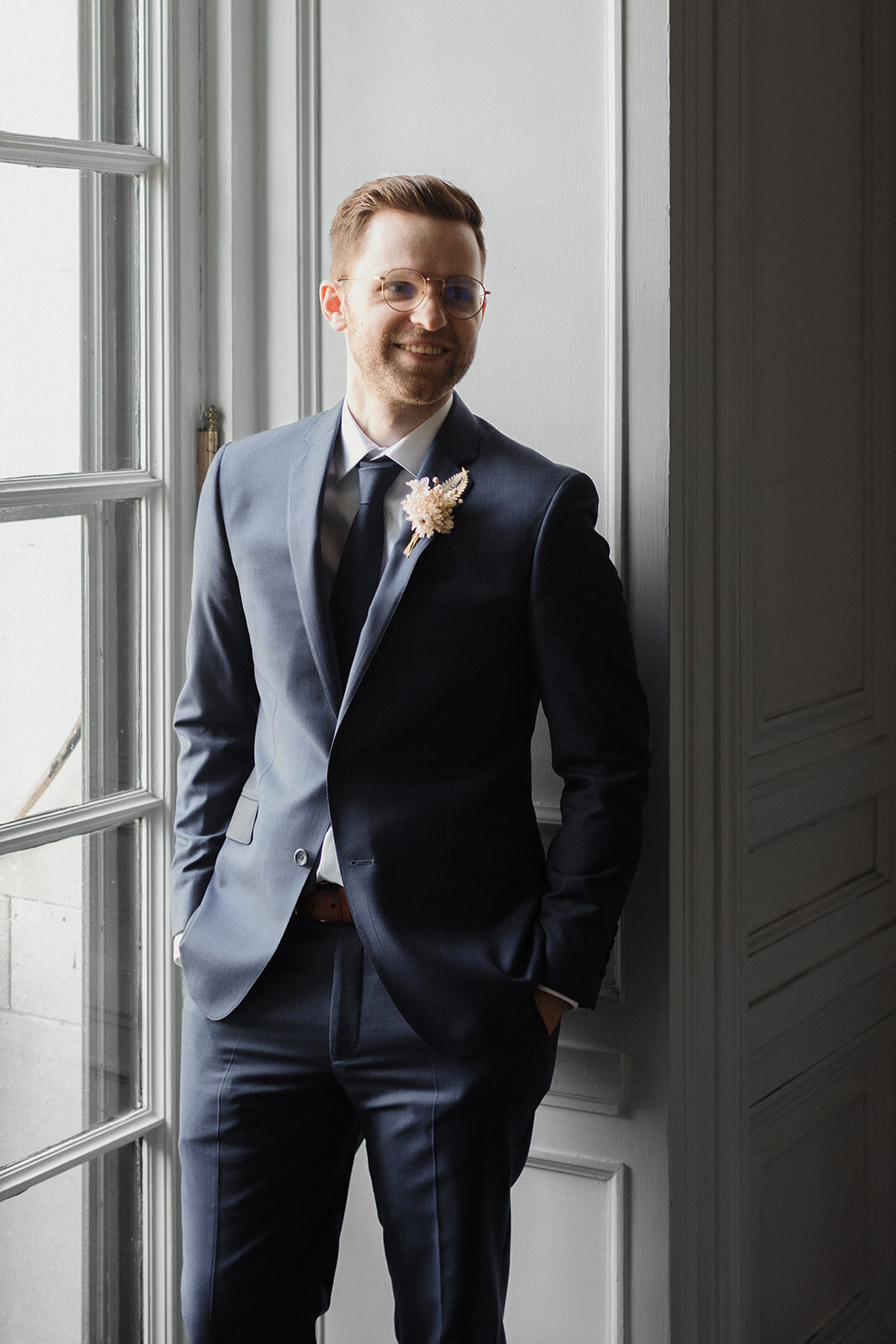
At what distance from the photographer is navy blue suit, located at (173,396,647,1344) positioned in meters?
1.69

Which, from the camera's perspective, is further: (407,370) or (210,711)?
(210,711)

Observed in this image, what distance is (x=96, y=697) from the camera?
2137mm

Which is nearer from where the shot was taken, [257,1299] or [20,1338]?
[257,1299]

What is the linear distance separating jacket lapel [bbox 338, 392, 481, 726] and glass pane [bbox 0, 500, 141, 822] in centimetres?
57

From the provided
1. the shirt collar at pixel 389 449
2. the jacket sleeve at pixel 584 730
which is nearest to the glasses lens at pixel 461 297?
the shirt collar at pixel 389 449

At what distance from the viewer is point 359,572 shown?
1739 millimetres

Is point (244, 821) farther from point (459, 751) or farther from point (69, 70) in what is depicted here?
point (69, 70)

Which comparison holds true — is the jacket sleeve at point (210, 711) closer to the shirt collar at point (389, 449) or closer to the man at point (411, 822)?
the man at point (411, 822)

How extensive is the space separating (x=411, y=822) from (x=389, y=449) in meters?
0.47

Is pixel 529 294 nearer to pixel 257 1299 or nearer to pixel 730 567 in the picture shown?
pixel 730 567

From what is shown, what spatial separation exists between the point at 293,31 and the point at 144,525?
0.78 m

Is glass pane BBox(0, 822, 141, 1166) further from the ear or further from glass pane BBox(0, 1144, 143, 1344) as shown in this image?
Answer: the ear

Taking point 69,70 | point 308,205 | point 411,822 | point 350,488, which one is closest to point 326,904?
point 411,822

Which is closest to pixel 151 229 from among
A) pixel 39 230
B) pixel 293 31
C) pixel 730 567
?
pixel 39 230
